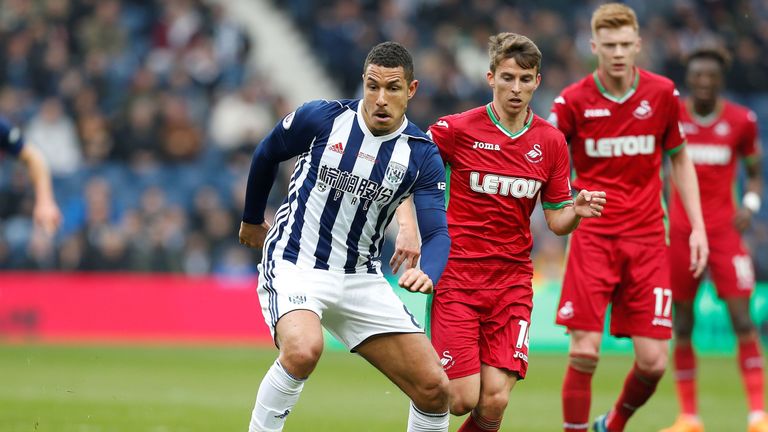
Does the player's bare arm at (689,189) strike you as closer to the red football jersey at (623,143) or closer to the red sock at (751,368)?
the red football jersey at (623,143)

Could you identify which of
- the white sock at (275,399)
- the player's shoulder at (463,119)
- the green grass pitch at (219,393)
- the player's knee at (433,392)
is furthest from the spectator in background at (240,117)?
the white sock at (275,399)

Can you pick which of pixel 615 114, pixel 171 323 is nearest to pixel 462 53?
pixel 171 323

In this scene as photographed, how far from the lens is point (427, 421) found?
6867 mm

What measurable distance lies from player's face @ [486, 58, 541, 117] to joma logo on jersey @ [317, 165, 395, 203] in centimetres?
99

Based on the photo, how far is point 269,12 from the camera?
23.8 meters

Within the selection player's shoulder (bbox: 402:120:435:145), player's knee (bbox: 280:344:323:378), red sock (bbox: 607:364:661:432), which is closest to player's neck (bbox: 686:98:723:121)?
red sock (bbox: 607:364:661:432)

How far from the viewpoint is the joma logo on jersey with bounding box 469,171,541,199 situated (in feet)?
23.9

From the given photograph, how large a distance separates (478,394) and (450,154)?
144 cm

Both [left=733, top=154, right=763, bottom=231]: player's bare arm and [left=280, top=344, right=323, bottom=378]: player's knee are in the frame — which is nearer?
[left=280, top=344, right=323, bottom=378]: player's knee

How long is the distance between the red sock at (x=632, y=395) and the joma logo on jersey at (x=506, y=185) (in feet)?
5.72

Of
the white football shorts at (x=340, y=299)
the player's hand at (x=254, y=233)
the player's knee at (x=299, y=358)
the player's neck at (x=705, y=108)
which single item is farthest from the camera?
the player's neck at (x=705, y=108)

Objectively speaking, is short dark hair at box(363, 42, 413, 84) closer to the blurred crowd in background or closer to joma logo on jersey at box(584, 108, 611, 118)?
joma logo on jersey at box(584, 108, 611, 118)

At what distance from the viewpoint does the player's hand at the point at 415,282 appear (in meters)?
6.09

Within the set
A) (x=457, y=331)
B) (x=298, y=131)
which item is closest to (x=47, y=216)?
(x=298, y=131)
